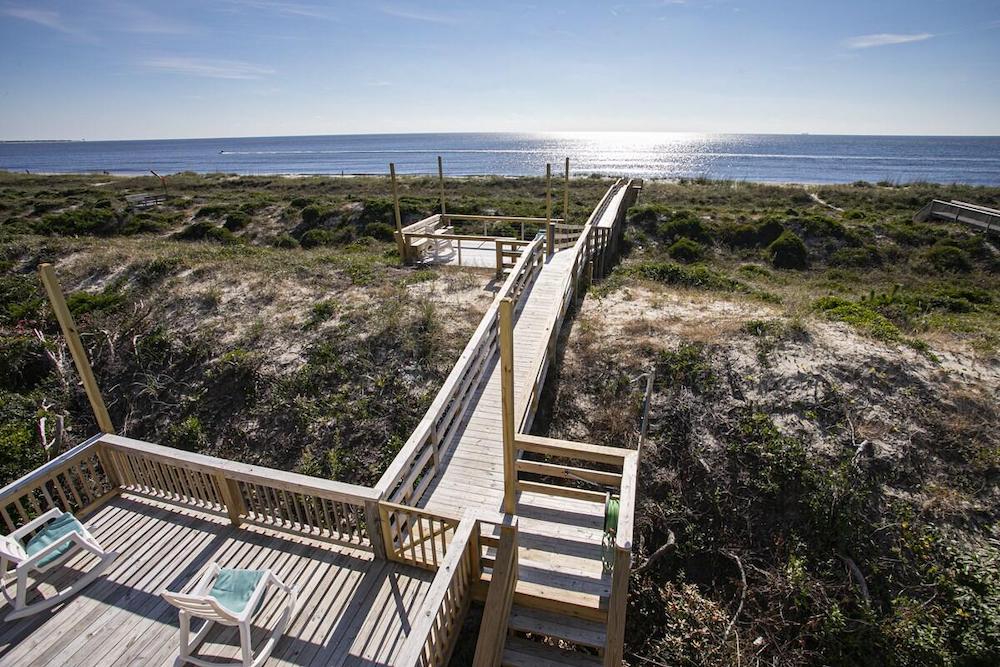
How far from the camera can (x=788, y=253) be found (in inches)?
746

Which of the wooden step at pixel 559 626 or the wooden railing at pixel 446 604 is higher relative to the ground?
the wooden railing at pixel 446 604

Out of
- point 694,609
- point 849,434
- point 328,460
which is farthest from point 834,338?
point 328,460

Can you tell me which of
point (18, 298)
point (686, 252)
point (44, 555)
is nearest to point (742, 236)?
point (686, 252)

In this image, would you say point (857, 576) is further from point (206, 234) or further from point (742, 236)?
point (206, 234)

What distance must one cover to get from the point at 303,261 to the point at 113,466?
10071mm

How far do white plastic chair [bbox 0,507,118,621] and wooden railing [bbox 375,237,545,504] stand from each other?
119 inches

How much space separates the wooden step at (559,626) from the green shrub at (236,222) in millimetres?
25459

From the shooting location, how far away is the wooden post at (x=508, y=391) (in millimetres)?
4086

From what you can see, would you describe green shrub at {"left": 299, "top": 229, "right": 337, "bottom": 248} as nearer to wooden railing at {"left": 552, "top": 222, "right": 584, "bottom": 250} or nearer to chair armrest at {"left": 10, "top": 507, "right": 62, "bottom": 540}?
wooden railing at {"left": 552, "top": 222, "right": 584, "bottom": 250}

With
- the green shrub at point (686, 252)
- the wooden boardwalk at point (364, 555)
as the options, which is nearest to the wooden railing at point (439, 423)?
the wooden boardwalk at point (364, 555)

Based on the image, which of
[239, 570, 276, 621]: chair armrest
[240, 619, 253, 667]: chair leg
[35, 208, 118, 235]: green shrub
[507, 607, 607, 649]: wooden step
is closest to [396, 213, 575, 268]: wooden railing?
[507, 607, 607, 649]: wooden step

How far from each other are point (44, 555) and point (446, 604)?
3986mm

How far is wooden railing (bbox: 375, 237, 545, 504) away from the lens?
5590 millimetres

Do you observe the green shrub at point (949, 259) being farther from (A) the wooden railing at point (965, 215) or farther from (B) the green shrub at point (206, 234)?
(B) the green shrub at point (206, 234)
